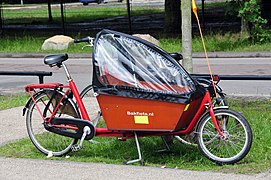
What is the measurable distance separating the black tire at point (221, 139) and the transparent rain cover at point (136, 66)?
42 cm

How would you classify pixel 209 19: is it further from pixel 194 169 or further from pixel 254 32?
pixel 194 169

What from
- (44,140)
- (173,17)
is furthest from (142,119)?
(173,17)

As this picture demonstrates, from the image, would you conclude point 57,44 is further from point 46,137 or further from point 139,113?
point 139,113

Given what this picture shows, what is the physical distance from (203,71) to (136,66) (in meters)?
9.50

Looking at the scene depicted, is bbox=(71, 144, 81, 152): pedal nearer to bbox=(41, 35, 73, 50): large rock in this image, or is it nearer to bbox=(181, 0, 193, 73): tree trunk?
bbox=(181, 0, 193, 73): tree trunk

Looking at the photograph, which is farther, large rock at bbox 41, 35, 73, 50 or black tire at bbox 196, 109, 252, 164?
large rock at bbox 41, 35, 73, 50

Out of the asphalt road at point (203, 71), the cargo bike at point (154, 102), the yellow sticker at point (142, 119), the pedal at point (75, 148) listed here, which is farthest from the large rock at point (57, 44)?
the yellow sticker at point (142, 119)

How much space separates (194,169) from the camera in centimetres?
719

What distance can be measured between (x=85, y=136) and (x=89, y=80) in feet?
26.6

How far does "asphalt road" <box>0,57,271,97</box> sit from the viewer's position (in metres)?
13.7

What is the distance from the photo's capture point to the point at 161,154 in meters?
7.93

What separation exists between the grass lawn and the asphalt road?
4.54m

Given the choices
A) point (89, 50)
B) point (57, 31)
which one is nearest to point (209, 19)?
point (57, 31)

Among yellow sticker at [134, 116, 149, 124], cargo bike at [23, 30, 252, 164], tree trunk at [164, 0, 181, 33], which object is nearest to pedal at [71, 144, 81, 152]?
cargo bike at [23, 30, 252, 164]
